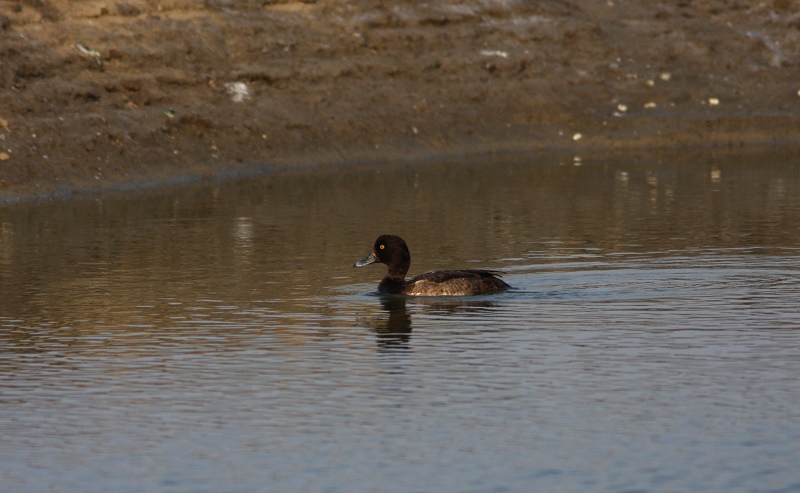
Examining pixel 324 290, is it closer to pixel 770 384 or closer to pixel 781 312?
pixel 781 312

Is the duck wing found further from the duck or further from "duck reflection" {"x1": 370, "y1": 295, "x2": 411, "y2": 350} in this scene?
"duck reflection" {"x1": 370, "y1": 295, "x2": 411, "y2": 350}

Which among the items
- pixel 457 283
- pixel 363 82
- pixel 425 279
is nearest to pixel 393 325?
pixel 457 283

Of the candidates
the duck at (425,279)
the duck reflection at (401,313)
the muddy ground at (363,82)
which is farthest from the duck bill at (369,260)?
the muddy ground at (363,82)

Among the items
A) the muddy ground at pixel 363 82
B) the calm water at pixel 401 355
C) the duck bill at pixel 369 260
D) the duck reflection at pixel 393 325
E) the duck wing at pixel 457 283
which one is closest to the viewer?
the calm water at pixel 401 355

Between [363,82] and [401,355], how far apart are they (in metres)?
22.9

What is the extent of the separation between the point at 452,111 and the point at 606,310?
69.1ft

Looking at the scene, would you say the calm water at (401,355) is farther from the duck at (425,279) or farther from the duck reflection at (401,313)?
the duck at (425,279)

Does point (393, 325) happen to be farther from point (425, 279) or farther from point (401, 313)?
point (425, 279)

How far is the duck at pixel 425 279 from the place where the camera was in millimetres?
15336

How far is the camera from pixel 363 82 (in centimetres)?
3466

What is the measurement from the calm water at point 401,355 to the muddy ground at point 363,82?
5508 millimetres

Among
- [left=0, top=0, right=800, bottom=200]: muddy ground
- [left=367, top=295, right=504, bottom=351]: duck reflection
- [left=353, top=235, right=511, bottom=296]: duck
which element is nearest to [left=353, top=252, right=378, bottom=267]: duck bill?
[left=353, top=235, right=511, bottom=296]: duck

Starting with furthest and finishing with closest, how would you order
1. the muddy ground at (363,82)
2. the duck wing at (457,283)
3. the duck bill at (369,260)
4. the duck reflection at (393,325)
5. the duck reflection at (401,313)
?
the muddy ground at (363,82)
the duck bill at (369,260)
the duck wing at (457,283)
the duck reflection at (401,313)
the duck reflection at (393,325)

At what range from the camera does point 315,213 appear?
922 inches
